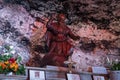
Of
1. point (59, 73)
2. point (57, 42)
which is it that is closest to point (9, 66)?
point (59, 73)

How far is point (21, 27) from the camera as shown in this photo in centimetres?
517

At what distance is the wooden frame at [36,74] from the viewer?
439cm

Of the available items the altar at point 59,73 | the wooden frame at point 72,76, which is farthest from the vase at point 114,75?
the wooden frame at point 72,76

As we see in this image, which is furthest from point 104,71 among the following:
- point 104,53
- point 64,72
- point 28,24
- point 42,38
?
point 28,24

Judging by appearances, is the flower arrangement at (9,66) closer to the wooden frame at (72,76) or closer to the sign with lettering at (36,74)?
the sign with lettering at (36,74)

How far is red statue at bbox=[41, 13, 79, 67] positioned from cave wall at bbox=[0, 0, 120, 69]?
0.13 metres

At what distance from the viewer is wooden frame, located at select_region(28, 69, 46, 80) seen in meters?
4.39

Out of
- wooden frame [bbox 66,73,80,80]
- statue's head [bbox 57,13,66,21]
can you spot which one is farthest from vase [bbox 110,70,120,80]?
statue's head [bbox 57,13,66,21]

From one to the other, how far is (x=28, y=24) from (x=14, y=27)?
305mm

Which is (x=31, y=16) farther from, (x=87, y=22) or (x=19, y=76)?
(x=19, y=76)

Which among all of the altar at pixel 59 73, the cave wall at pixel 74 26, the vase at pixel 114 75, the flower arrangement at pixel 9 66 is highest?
the cave wall at pixel 74 26

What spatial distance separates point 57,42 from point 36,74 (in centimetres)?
107

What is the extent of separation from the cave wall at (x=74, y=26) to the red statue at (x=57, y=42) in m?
0.13

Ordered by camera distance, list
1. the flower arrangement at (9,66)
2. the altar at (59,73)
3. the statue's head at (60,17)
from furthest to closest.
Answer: the statue's head at (60,17)
the altar at (59,73)
the flower arrangement at (9,66)
